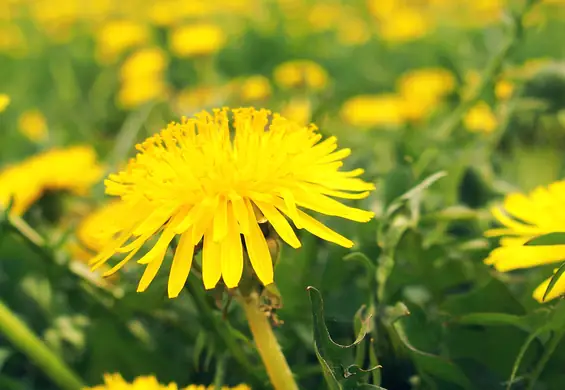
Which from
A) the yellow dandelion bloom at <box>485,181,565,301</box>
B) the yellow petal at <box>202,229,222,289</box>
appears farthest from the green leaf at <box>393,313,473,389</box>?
the yellow petal at <box>202,229,222,289</box>

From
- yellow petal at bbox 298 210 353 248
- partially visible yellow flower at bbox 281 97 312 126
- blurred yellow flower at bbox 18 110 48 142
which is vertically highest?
blurred yellow flower at bbox 18 110 48 142

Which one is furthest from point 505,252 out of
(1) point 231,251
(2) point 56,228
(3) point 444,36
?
(3) point 444,36

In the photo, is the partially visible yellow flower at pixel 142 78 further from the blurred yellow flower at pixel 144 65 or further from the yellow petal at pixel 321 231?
the yellow petal at pixel 321 231

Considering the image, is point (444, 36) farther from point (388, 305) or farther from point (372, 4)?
point (388, 305)

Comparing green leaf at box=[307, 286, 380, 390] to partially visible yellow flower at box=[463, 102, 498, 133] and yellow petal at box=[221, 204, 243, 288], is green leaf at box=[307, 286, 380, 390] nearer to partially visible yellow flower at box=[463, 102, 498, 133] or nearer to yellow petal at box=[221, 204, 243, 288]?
yellow petal at box=[221, 204, 243, 288]

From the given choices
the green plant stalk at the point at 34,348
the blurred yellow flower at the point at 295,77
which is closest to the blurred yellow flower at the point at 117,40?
the blurred yellow flower at the point at 295,77

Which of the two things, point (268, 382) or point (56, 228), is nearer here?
point (268, 382)

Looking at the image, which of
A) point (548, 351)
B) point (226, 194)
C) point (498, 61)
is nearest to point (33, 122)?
point (498, 61)
